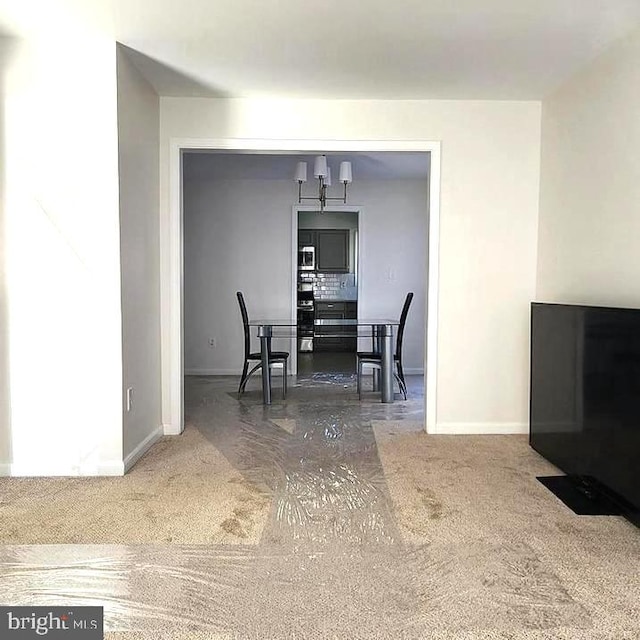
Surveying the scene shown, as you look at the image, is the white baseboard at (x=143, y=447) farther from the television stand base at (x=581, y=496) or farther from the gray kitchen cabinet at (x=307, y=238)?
the gray kitchen cabinet at (x=307, y=238)

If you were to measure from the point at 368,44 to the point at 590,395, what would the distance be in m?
2.08

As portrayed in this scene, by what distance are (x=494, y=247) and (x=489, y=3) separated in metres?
1.71

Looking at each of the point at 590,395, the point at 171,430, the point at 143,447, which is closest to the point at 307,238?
the point at 171,430

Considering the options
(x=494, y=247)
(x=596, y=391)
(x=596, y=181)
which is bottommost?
(x=596, y=391)

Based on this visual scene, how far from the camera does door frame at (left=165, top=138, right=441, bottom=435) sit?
3.76 m

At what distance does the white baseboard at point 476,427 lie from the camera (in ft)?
12.8

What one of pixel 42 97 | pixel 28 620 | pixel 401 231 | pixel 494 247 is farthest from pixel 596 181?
pixel 401 231

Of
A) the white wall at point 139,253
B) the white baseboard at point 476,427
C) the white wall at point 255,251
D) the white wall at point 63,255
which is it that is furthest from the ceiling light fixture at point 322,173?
the white baseboard at point 476,427

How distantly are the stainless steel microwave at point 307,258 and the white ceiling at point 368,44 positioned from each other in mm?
4630

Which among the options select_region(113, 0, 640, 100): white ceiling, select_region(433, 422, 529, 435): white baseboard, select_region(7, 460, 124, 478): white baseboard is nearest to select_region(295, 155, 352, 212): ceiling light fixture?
select_region(113, 0, 640, 100): white ceiling

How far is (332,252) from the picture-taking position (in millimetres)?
8250

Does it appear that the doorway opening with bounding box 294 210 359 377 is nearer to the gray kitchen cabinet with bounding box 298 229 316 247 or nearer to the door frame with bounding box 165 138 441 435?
the gray kitchen cabinet with bounding box 298 229 316 247

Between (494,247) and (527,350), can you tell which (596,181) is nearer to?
(494,247)

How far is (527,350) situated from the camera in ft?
12.7
